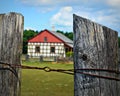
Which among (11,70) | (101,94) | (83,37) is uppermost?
(83,37)

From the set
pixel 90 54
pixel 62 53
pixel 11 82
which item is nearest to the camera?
pixel 90 54

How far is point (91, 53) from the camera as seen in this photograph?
8.89ft

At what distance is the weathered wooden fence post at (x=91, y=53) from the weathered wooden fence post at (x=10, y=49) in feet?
1.96

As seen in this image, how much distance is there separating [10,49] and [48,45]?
209ft

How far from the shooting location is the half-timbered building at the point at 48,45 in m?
65.4

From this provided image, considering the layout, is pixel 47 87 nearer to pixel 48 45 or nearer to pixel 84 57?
pixel 84 57

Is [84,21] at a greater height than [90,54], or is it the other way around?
[84,21]

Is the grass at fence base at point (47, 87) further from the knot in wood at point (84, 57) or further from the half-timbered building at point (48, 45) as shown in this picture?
the half-timbered building at point (48, 45)

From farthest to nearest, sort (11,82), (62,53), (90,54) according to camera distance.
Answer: (62,53), (11,82), (90,54)

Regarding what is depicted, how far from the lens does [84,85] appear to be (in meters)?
2.72

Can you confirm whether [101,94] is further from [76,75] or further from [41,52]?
[41,52]

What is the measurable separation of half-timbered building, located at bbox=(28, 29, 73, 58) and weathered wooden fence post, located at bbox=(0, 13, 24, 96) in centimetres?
6155

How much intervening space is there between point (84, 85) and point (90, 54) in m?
0.26

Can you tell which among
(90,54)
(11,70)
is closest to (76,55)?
(90,54)
